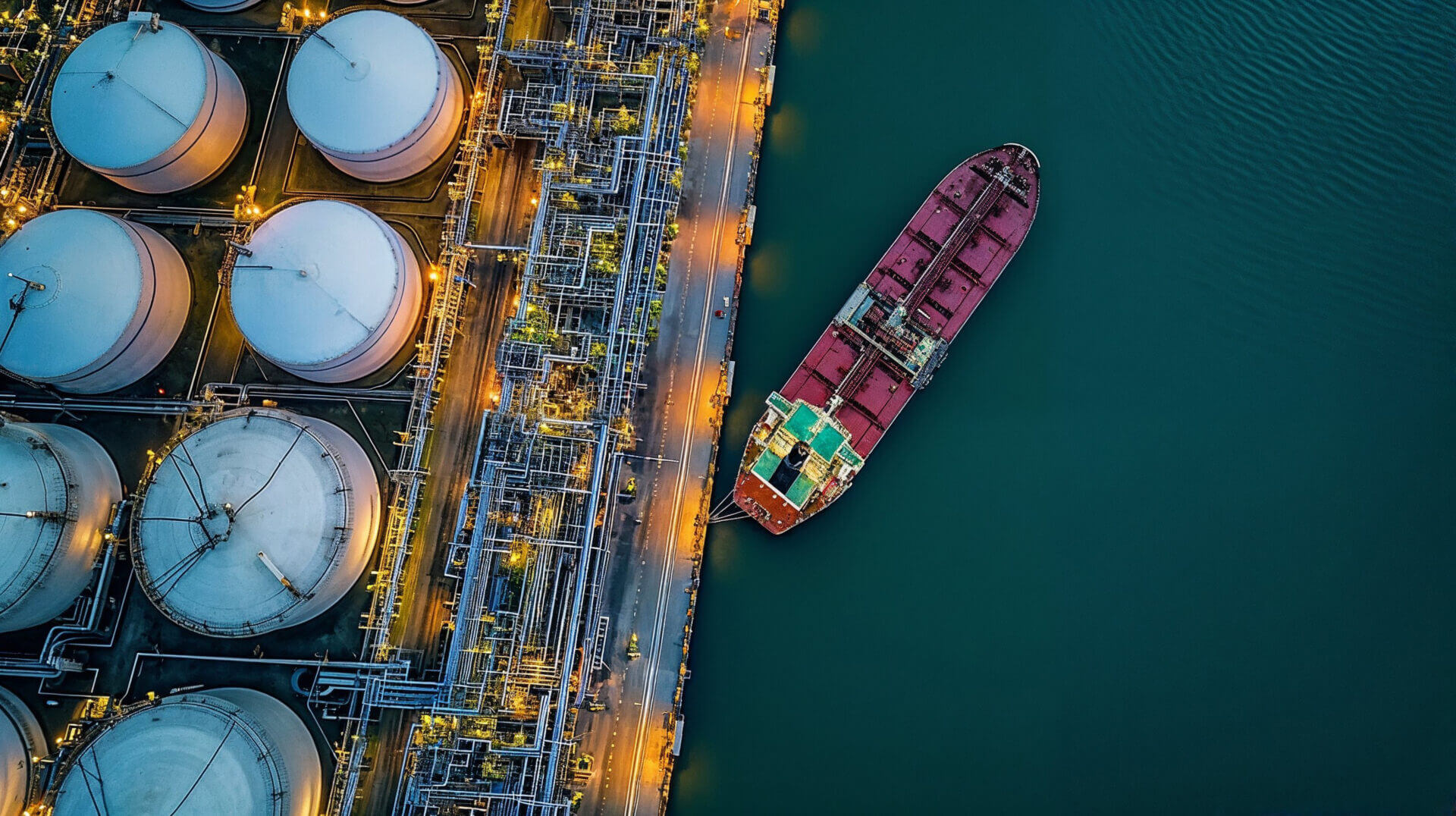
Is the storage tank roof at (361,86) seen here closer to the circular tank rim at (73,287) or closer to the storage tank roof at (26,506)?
the circular tank rim at (73,287)

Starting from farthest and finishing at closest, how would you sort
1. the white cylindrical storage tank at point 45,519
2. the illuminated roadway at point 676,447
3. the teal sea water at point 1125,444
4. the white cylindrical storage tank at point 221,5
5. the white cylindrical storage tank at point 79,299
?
the white cylindrical storage tank at point 221,5 → the teal sea water at point 1125,444 → the illuminated roadway at point 676,447 → the white cylindrical storage tank at point 79,299 → the white cylindrical storage tank at point 45,519

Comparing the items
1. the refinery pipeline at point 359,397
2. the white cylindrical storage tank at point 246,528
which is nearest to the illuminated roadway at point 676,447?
the refinery pipeline at point 359,397

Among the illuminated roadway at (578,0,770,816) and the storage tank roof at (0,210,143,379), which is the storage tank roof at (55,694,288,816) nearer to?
the illuminated roadway at (578,0,770,816)

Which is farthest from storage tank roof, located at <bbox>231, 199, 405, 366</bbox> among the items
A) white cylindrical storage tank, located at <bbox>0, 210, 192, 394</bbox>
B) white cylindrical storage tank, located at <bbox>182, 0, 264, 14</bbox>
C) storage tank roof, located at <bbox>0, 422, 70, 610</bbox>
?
white cylindrical storage tank, located at <bbox>182, 0, 264, 14</bbox>

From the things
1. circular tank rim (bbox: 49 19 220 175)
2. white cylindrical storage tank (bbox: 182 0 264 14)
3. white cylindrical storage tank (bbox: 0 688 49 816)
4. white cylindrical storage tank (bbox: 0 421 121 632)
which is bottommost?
white cylindrical storage tank (bbox: 0 688 49 816)

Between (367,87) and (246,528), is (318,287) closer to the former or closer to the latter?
(367,87)

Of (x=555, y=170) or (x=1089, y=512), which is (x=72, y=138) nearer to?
(x=555, y=170)

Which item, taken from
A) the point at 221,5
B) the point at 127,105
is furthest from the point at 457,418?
the point at 221,5

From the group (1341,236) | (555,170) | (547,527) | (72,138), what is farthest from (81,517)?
(1341,236)
